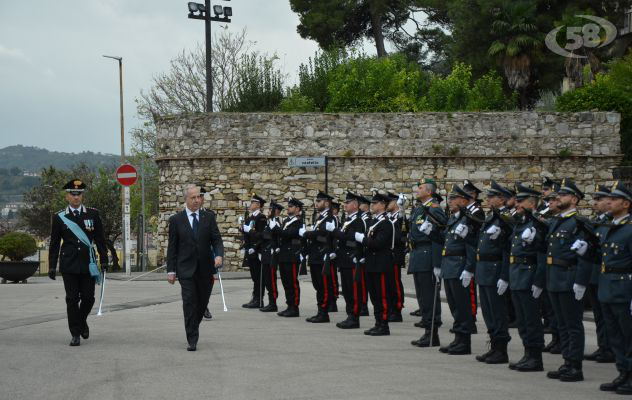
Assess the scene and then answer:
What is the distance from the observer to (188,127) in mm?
28391

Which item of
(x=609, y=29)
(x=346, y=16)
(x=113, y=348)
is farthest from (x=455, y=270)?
(x=346, y=16)

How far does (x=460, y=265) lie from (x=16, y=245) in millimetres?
18783

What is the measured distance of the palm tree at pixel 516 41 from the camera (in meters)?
39.3

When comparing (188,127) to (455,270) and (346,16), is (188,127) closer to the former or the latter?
(455,270)

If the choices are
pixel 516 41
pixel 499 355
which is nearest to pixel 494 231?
pixel 499 355

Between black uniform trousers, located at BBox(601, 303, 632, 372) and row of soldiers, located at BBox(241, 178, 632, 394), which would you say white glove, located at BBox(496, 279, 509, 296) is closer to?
row of soldiers, located at BBox(241, 178, 632, 394)

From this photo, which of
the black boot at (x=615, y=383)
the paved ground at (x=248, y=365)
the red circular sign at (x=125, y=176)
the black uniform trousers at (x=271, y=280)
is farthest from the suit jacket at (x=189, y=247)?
the red circular sign at (x=125, y=176)

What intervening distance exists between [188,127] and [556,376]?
19896 mm

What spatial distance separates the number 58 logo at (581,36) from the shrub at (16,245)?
21.5m

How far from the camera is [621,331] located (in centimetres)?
922

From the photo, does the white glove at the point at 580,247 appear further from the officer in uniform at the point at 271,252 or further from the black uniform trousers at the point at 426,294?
the officer in uniform at the point at 271,252

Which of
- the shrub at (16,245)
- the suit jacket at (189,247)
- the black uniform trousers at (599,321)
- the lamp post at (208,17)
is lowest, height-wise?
the black uniform trousers at (599,321)

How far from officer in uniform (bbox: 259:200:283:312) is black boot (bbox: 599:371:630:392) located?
26.2 feet

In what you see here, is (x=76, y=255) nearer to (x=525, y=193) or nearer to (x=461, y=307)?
(x=461, y=307)
